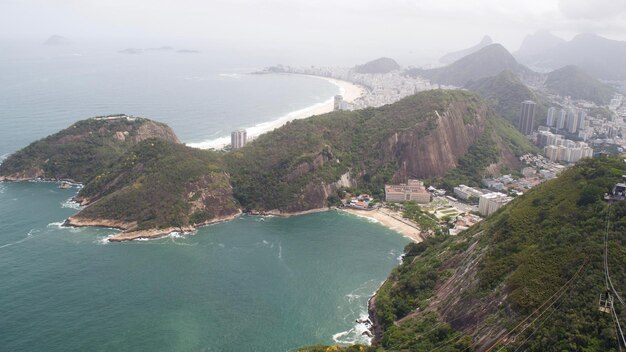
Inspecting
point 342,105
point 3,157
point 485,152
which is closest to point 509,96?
point 342,105

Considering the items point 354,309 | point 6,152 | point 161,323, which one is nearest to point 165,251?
point 161,323

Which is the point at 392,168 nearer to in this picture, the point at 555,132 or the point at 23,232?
the point at 23,232

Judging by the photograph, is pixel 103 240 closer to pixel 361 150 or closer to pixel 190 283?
pixel 190 283

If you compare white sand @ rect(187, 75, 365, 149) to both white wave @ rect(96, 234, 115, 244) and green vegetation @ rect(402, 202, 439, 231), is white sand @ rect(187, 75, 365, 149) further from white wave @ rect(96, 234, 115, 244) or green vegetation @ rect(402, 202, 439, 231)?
white wave @ rect(96, 234, 115, 244)

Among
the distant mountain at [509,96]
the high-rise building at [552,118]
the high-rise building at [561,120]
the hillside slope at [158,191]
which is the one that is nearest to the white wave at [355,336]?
the hillside slope at [158,191]

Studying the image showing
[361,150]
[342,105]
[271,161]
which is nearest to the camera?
[271,161]

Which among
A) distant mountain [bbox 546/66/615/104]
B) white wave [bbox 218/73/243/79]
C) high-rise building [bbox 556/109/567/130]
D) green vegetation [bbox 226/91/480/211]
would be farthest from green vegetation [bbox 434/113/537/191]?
white wave [bbox 218/73/243/79]

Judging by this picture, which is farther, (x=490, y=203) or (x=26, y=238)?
(x=490, y=203)

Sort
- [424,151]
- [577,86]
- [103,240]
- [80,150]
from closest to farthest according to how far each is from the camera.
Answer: [103,240]
[424,151]
[80,150]
[577,86]
